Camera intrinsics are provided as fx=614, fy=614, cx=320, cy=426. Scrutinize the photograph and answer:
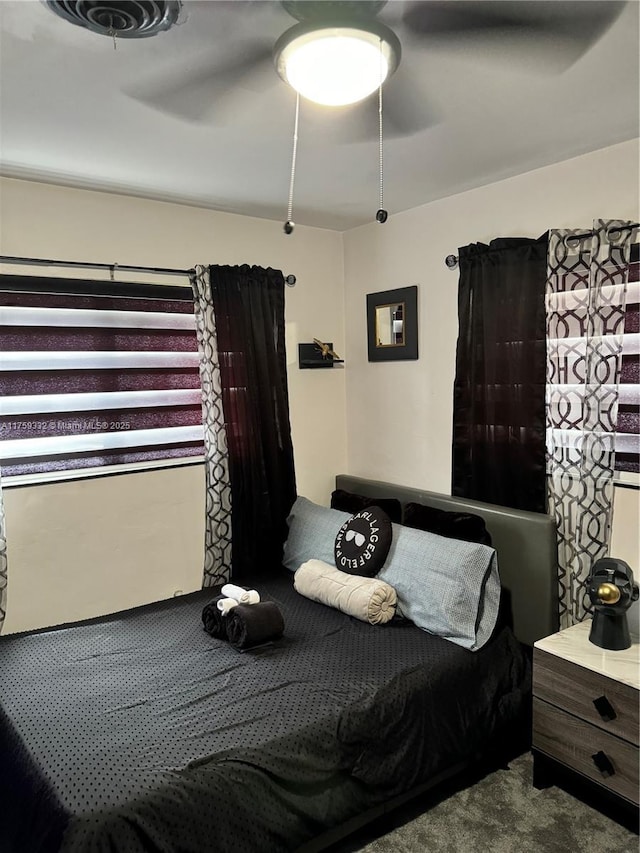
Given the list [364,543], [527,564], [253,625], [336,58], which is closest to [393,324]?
[364,543]

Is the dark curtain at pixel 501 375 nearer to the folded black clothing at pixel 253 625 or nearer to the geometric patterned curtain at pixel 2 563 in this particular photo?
the folded black clothing at pixel 253 625

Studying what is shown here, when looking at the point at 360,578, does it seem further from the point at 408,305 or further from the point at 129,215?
the point at 129,215

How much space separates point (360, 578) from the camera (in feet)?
9.16

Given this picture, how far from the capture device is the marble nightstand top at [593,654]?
210cm

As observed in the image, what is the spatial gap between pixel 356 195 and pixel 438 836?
2721 millimetres

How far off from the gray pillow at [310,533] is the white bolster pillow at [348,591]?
12cm

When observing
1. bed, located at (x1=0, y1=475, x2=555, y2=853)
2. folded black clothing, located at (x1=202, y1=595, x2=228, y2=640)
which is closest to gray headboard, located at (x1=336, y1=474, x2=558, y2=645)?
bed, located at (x1=0, y1=475, x2=555, y2=853)

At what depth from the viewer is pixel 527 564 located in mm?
2705

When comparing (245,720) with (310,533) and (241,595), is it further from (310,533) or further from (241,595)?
(310,533)

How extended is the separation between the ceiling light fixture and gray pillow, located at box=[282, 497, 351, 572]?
6.81 feet

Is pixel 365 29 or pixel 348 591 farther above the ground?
pixel 365 29

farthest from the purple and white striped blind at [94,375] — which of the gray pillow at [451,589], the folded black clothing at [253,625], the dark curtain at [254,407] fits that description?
the gray pillow at [451,589]

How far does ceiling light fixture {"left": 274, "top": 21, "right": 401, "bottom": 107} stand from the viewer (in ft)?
4.69

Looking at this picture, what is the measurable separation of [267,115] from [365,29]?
2.33ft
